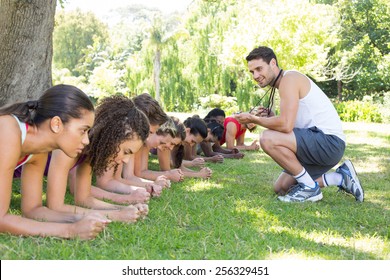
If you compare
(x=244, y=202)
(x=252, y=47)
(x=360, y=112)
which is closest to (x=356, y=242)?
(x=244, y=202)

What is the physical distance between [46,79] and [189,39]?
2408 centimetres

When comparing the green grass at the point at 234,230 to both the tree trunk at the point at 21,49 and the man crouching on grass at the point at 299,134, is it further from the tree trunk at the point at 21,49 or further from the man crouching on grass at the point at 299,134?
the tree trunk at the point at 21,49

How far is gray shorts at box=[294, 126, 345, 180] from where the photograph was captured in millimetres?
4949

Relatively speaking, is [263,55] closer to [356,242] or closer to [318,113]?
[318,113]

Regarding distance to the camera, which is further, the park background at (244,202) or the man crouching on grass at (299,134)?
the man crouching on grass at (299,134)

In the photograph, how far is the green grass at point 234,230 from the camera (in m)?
2.94

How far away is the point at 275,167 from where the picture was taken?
7598 mm

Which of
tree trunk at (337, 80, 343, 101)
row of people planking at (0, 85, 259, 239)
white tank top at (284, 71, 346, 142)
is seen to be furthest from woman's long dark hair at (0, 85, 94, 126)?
tree trunk at (337, 80, 343, 101)

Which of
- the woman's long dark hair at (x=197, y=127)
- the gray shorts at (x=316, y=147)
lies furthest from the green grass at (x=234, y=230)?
the woman's long dark hair at (x=197, y=127)

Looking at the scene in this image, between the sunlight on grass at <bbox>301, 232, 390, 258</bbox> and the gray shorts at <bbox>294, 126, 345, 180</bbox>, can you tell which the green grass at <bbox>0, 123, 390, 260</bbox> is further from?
the gray shorts at <bbox>294, 126, 345, 180</bbox>

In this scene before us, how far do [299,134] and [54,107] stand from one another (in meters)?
2.75

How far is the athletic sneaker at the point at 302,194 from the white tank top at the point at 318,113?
62 centimetres
